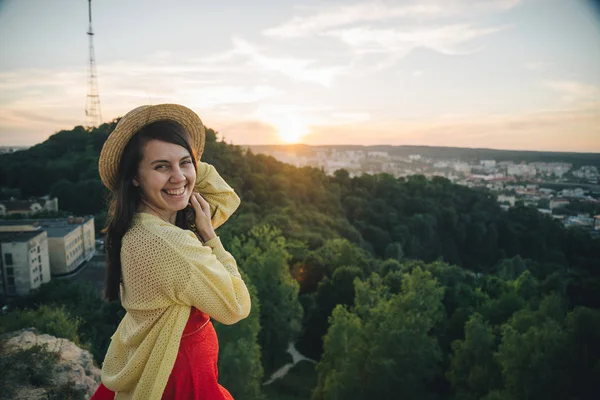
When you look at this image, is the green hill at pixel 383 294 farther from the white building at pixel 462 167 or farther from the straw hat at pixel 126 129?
the white building at pixel 462 167

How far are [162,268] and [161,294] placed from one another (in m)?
0.13

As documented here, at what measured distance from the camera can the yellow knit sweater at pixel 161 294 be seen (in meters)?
1.78

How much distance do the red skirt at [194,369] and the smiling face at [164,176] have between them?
498 mm

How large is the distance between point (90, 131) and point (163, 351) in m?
48.9

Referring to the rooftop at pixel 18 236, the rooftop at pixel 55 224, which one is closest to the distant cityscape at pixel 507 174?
the rooftop at pixel 18 236

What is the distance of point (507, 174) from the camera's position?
4650 cm

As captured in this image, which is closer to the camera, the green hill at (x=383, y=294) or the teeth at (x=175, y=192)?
the teeth at (x=175, y=192)

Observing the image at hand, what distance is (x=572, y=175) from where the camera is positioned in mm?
27344

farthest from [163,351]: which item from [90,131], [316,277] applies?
[90,131]

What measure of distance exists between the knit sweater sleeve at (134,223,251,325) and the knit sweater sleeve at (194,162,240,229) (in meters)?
0.56

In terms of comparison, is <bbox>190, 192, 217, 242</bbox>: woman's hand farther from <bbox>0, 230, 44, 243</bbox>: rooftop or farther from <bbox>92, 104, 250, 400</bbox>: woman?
<bbox>0, 230, 44, 243</bbox>: rooftop

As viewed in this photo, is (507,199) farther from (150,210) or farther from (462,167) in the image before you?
(150,210)

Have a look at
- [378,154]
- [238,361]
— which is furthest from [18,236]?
[378,154]

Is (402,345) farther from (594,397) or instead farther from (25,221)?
(25,221)
